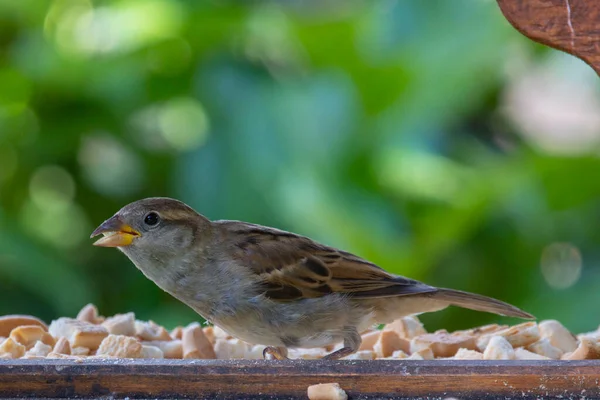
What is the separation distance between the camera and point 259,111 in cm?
326

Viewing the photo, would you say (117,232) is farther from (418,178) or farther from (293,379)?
(418,178)

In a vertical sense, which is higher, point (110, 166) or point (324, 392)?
point (110, 166)

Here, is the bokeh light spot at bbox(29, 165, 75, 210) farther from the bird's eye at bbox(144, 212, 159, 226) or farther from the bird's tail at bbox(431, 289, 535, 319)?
the bird's tail at bbox(431, 289, 535, 319)

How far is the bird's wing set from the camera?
5.66 feet

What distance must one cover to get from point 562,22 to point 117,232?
79cm

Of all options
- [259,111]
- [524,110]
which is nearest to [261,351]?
[259,111]

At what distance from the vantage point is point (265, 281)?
1.71 m

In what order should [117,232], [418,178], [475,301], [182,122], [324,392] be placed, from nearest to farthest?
[324,392] < [117,232] < [475,301] < [418,178] < [182,122]

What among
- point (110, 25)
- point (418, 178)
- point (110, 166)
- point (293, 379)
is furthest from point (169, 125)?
point (293, 379)

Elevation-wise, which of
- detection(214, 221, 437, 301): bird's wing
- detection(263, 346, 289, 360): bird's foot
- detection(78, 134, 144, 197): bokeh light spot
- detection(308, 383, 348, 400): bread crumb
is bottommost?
detection(308, 383, 348, 400): bread crumb

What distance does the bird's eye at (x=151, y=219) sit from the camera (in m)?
1.71

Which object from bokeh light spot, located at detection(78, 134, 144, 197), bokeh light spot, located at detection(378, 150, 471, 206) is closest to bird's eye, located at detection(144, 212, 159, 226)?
bokeh light spot, located at detection(378, 150, 471, 206)

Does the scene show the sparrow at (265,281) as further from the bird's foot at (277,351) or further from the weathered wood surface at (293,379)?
the weathered wood surface at (293,379)

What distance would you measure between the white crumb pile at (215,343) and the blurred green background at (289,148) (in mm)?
1053
